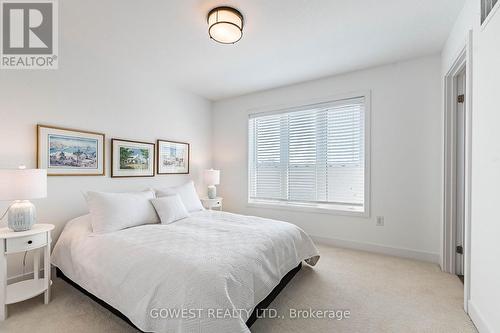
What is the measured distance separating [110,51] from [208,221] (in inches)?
93.8

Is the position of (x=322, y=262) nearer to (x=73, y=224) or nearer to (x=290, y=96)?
(x=290, y=96)

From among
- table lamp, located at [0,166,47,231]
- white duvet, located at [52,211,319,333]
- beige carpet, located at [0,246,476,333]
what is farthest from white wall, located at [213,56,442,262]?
table lamp, located at [0,166,47,231]

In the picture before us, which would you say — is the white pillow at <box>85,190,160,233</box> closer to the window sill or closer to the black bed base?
the black bed base

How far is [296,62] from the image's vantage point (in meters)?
3.11

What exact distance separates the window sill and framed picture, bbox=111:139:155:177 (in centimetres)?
191

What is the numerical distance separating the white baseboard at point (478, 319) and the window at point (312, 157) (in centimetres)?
160

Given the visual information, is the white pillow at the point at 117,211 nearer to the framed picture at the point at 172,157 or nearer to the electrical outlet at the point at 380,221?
the framed picture at the point at 172,157

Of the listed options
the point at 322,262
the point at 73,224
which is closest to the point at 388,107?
the point at 322,262

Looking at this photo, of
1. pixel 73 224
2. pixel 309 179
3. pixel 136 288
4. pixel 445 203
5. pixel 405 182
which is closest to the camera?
pixel 136 288

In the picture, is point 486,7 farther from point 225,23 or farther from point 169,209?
point 169,209

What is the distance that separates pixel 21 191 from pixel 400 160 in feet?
13.3

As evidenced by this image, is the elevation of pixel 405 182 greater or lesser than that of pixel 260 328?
greater

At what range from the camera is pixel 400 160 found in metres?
3.11

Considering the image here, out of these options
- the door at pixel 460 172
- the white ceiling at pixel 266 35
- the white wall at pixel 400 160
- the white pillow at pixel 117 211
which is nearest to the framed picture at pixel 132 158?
the white pillow at pixel 117 211
